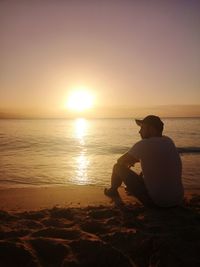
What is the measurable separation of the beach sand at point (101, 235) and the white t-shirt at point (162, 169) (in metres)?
0.21

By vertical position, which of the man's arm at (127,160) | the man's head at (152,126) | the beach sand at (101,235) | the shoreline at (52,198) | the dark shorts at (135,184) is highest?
the man's head at (152,126)

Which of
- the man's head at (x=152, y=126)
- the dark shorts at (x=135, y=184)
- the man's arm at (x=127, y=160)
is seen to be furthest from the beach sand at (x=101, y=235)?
the man's head at (x=152, y=126)

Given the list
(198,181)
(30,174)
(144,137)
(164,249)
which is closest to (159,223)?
(164,249)

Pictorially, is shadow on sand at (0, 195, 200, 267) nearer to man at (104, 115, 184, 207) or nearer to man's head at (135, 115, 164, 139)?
man at (104, 115, 184, 207)

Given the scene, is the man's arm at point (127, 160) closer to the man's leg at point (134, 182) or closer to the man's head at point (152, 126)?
the man's leg at point (134, 182)

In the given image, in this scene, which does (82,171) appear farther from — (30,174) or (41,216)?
(41,216)

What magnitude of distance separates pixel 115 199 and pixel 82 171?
4.55 meters

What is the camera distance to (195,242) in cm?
362

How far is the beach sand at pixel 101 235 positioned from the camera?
3.24 metres

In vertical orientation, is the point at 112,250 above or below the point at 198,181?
above

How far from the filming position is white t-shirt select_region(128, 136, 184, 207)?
488 cm

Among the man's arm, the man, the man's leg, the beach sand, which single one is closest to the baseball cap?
the man

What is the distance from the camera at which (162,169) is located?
16.0 feet

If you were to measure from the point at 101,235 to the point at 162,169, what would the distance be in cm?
149
